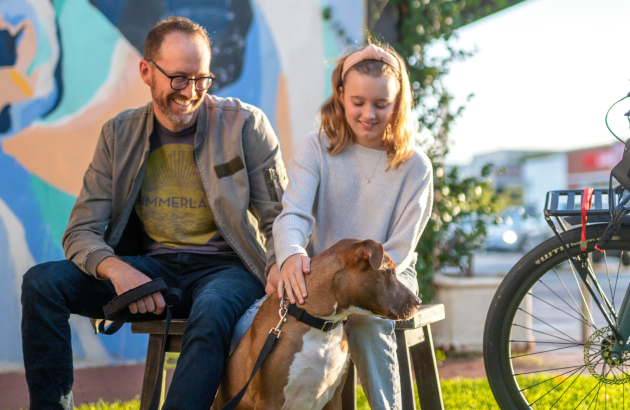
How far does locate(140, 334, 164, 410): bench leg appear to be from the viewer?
90.7 inches

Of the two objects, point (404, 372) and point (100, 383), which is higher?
point (404, 372)

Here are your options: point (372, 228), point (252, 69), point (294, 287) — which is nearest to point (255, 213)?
point (372, 228)

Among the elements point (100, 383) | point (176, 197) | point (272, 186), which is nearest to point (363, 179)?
point (272, 186)

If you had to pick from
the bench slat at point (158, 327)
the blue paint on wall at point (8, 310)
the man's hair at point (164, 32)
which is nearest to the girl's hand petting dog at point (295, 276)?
the bench slat at point (158, 327)

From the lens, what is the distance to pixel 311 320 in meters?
1.91

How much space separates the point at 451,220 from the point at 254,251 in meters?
2.53

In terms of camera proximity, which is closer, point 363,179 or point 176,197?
point 363,179

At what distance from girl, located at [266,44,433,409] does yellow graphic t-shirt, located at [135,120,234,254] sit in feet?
1.65

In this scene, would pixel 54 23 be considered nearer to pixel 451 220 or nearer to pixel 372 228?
pixel 372 228

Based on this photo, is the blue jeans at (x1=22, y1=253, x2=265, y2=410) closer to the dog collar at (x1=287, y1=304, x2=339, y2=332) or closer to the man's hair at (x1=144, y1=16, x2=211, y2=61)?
the dog collar at (x1=287, y1=304, x2=339, y2=332)

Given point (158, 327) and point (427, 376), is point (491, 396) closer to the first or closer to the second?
point (427, 376)

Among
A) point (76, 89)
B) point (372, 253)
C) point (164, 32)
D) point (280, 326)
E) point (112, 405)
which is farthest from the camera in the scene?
point (76, 89)

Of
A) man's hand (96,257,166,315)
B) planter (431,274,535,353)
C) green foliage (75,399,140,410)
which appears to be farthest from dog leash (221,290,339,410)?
planter (431,274,535,353)

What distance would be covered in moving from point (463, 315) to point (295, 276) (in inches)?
118
